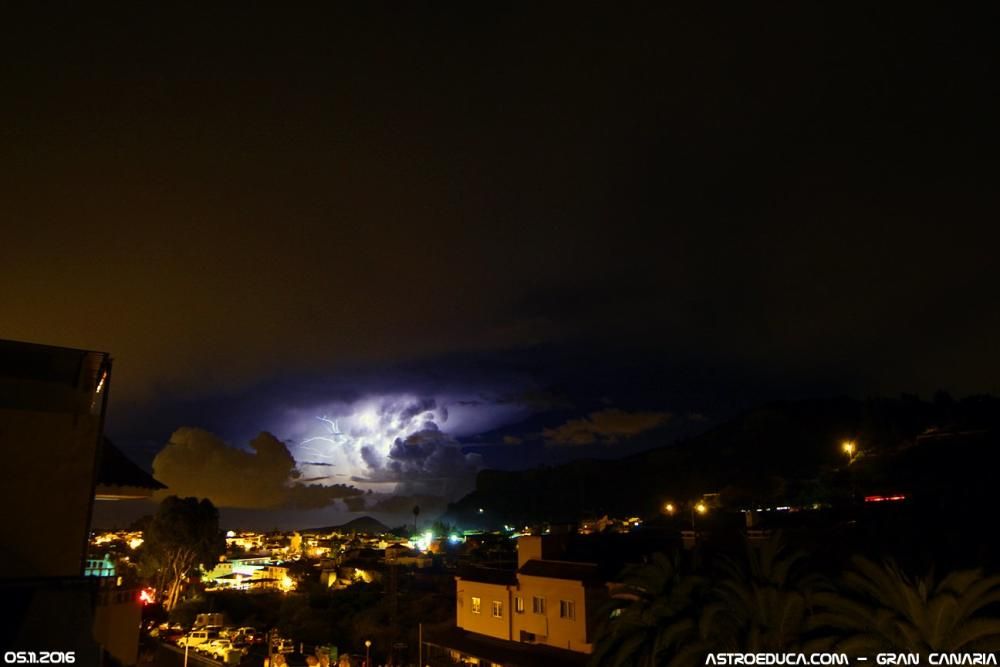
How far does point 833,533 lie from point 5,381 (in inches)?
1122

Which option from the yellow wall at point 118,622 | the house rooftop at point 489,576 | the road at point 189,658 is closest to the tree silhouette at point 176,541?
the road at point 189,658

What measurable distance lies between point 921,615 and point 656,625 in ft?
20.4

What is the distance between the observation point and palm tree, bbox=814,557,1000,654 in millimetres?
12211

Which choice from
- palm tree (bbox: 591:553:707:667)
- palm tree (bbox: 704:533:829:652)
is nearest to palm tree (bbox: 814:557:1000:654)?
palm tree (bbox: 704:533:829:652)

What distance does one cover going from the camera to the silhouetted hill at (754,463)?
61375mm

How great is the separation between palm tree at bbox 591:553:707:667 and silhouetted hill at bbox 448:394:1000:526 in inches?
1408

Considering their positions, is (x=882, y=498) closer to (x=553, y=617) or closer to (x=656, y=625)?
(x=553, y=617)

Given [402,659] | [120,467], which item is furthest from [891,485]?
[120,467]

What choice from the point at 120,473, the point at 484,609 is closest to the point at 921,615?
the point at 120,473

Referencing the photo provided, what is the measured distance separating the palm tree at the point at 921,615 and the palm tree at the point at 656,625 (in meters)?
3.71

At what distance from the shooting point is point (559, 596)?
27984mm

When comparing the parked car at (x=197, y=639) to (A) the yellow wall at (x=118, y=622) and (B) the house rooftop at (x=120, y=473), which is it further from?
(A) the yellow wall at (x=118, y=622)

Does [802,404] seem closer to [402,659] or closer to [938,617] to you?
[402,659]

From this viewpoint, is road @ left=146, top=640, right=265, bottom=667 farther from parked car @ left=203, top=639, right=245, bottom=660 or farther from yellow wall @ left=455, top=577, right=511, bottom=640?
yellow wall @ left=455, top=577, right=511, bottom=640
